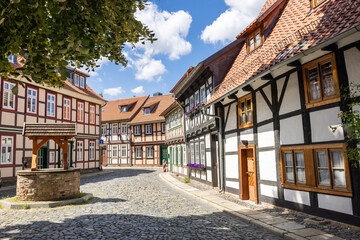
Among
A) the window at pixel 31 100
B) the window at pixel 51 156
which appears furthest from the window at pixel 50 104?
the window at pixel 51 156

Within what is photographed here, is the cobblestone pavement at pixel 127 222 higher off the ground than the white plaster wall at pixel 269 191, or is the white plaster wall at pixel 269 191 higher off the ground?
the white plaster wall at pixel 269 191

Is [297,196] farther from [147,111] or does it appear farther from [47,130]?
[147,111]

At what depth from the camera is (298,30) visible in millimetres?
6926

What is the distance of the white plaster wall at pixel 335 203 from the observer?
5.55 m

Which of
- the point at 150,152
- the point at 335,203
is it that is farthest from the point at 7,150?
the point at 150,152

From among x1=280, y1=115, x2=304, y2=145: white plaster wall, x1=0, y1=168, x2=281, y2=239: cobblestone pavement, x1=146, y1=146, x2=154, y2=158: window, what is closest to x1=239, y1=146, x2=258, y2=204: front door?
x1=0, y1=168, x2=281, y2=239: cobblestone pavement

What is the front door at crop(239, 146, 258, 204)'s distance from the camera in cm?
963

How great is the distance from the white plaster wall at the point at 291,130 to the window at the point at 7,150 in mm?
14995

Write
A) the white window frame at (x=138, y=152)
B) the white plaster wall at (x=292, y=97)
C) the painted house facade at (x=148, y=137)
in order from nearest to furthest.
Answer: the white plaster wall at (x=292, y=97)
the painted house facade at (x=148, y=137)
the white window frame at (x=138, y=152)

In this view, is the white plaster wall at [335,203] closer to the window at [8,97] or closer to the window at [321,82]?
the window at [321,82]

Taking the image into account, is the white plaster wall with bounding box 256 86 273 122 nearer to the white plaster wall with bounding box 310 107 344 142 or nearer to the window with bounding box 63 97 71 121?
the white plaster wall with bounding box 310 107 344 142

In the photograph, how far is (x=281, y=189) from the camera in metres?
7.57

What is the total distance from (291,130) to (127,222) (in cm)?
503

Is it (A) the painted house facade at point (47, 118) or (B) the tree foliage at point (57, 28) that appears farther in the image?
(A) the painted house facade at point (47, 118)
